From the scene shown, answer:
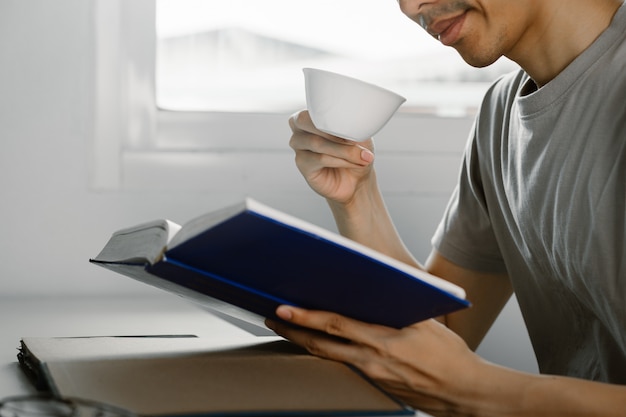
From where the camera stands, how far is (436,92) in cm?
183

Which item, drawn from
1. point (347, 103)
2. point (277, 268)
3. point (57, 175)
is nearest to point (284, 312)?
point (277, 268)

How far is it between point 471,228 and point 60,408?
0.91 meters

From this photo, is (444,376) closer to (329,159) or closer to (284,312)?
(284,312)

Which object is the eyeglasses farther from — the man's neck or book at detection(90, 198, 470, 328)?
the man's neck

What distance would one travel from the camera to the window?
1670 mm

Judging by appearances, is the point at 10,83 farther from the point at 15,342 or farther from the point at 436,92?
the point at 436,92

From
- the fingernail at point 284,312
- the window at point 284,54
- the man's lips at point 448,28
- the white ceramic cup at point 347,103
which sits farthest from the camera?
the window at point 284,54

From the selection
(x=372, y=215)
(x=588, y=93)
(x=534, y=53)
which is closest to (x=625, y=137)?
(x=588, y=93)

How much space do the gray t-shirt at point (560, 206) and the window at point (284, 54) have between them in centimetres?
45

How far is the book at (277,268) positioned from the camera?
671 mm

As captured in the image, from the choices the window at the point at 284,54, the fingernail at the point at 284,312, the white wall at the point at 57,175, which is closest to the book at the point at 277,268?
the fingernail at the point at 284,312

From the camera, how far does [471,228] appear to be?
1.40 metres

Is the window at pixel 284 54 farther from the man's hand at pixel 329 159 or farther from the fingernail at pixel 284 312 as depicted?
the fingernail at pixel 284 312

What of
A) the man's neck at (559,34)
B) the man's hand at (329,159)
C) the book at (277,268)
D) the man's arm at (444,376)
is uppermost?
the man's neck at (559,34)
